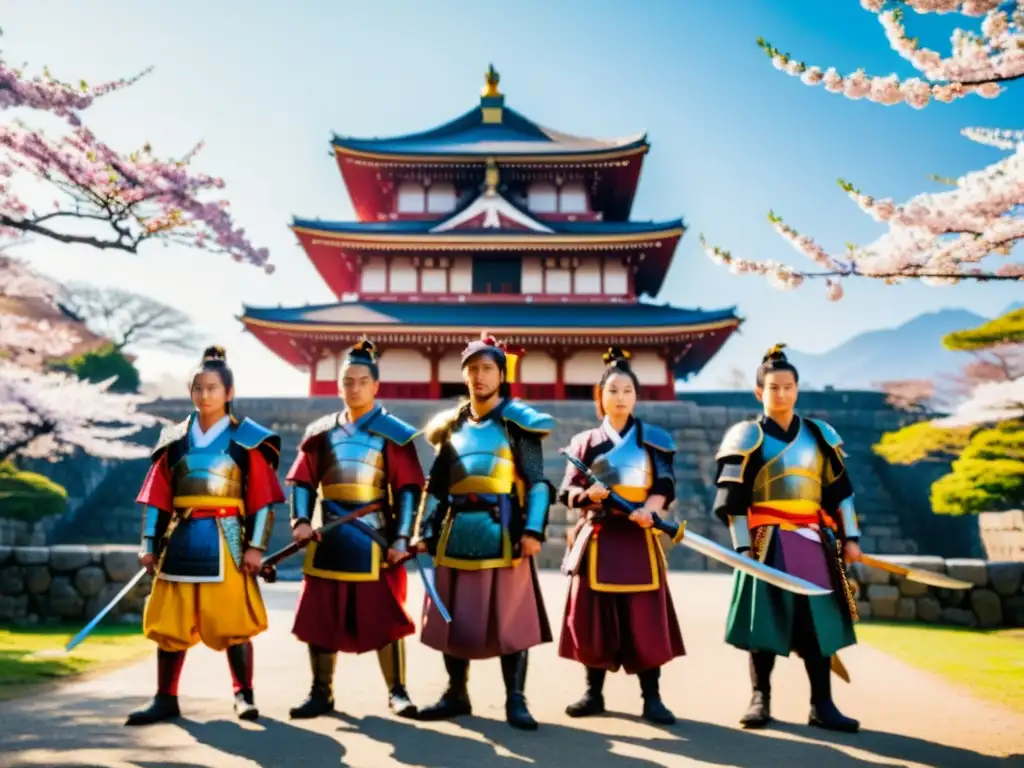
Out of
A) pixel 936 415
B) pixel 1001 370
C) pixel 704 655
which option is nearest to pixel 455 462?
pixel 704 655

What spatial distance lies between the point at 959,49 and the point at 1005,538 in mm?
8349

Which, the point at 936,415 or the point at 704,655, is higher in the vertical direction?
the point at 936,415

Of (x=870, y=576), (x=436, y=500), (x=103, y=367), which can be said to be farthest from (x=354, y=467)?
(x=103, y=367)

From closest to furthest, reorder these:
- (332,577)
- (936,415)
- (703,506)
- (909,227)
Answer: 1. (332,577)
2. (909,227)
3. (703,506)
4. (936,415)

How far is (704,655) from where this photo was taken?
5.29 metres

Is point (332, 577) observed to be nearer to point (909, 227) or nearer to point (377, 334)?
point (909, 227)

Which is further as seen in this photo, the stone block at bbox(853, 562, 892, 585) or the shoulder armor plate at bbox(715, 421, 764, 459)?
the stone block at bbox(853, 562, 892, 585)

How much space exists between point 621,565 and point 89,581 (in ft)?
17.7

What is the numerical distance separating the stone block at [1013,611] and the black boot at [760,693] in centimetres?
484

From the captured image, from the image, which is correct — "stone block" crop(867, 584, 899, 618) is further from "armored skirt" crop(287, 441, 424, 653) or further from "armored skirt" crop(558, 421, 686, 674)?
"armored skirt" crop(287, 441, 424, 653)

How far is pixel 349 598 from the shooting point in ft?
11.6

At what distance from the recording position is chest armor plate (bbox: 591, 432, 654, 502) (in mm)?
3623

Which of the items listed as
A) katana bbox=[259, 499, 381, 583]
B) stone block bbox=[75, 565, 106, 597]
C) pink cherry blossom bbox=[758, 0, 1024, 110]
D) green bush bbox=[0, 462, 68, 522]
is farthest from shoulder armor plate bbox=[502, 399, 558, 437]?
green bush bbox=[0, 462, 68, 522]

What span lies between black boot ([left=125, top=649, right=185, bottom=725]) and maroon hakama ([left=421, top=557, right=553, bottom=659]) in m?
→ 1.11
